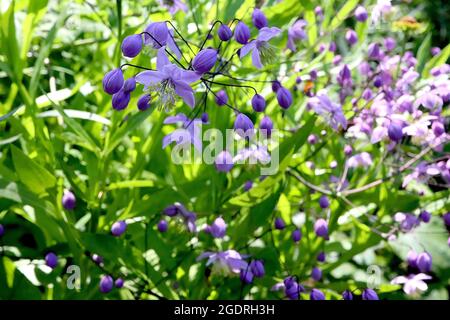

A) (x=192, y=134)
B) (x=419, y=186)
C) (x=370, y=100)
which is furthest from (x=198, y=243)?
(x=419, y=186)

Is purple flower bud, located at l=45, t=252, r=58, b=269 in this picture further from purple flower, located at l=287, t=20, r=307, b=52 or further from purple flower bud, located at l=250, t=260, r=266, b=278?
purple flower, located at l=287, t=20, r=307, b=52

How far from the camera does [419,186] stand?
1.53 m

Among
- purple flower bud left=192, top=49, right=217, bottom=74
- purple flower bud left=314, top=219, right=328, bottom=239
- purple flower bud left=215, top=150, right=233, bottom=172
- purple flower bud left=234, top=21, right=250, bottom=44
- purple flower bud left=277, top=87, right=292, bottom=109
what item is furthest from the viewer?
purple flower bud left=314, top=219, right=328, bottom=239

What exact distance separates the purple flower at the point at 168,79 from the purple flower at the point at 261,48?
0.11 metres

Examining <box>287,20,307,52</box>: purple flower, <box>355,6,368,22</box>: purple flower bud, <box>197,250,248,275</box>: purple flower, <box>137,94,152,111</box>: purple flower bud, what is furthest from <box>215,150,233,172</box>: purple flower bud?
<box>355,6,368,22</box>: purple flower bud

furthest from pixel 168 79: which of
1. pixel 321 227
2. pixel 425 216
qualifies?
pixel 425 216

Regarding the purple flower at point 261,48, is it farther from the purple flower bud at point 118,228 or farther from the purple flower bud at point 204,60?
the purple flower bud at point 118,228

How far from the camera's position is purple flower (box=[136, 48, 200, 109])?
76cm

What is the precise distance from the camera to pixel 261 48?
36.3 inches

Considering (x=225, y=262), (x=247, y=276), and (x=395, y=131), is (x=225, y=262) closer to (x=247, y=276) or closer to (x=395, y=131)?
(x=247, y=276)

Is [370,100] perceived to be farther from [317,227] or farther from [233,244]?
[233,244]

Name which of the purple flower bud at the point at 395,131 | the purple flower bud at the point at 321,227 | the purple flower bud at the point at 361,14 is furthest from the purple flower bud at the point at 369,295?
the purple flower bud at the point at 361,14

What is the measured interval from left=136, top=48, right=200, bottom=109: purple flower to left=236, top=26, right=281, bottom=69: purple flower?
108 mm
